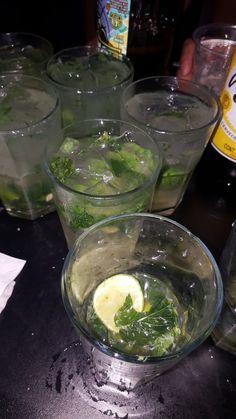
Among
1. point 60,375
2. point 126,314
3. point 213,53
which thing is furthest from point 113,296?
point 213,53

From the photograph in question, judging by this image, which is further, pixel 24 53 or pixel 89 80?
pixel 24 53

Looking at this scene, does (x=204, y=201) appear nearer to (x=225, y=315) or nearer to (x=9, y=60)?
(x=225, y=315)

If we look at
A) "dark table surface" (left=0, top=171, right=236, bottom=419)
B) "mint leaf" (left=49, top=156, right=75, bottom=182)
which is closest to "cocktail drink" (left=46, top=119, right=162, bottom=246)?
"mint leaf" (left=49, top=156, right=75, bottom=182)

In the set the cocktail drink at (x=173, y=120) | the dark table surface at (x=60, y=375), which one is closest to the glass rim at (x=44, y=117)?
the cocktail drink at (x=173, y=120)

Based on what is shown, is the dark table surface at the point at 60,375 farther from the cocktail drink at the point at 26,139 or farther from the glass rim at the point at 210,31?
the glass rim at the point at 210,31

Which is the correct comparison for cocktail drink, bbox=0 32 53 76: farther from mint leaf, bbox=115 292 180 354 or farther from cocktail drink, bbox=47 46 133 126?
mint leaf, bbox=115 292 180 354

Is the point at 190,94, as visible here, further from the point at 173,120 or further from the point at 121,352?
the point at 121,352
